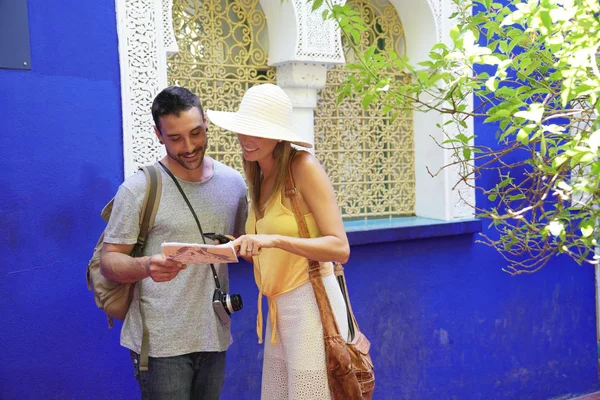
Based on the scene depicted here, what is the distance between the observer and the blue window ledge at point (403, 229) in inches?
172

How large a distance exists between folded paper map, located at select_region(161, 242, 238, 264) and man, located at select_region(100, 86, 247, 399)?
0.43ft

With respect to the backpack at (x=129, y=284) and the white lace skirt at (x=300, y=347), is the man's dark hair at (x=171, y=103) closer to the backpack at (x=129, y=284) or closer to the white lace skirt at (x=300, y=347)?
the backpack at (x=129, y=284)

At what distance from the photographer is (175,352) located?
256 cm

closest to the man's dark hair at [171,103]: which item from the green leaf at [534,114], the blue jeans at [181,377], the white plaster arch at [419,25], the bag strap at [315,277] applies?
the bag strap at [315,277]

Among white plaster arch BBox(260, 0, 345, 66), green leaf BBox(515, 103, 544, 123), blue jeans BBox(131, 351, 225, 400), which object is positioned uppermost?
white plaster arch BBox(260, 0, 345, 66)

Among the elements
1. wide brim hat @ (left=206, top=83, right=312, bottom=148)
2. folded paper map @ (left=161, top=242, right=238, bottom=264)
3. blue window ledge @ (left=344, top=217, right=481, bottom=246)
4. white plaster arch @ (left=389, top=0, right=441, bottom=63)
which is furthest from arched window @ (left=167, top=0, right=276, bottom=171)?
folded paper map @ (left=161, top=242, right=238, bottom=264)

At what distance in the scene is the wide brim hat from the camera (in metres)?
2.50

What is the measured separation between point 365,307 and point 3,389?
215cm

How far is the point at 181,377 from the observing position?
259 centimetres

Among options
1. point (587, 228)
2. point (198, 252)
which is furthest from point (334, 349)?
point (587, 228)

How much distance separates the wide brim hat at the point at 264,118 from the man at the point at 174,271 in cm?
14

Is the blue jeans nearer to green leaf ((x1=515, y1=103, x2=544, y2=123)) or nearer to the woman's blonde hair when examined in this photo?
the woman's blonde hair

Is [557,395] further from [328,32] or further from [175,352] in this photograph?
[175,352]

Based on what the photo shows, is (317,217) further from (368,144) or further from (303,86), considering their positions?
(368,144)
